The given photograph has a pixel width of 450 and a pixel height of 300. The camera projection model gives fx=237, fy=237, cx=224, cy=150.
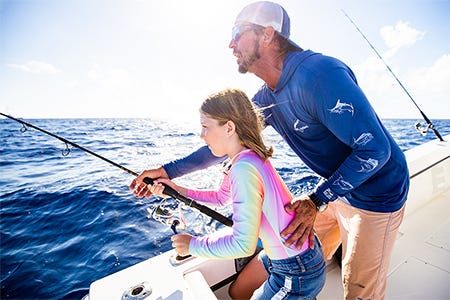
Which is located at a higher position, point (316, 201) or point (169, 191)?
point (169, 191)

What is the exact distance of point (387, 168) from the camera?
127 cm

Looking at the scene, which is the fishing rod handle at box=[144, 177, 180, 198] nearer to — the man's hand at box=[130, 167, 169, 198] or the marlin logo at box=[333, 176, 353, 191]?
the man's hand at box=[130, 167, 169, 198]

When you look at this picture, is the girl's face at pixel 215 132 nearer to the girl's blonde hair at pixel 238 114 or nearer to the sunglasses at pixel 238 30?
the girl's blonde hair at pixel 238 114

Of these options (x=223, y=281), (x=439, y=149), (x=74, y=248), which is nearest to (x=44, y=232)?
(x=74, y=248)

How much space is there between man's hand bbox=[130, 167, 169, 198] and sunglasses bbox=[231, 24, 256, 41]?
3.32 ft

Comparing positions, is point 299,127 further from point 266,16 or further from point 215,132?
point 266,16

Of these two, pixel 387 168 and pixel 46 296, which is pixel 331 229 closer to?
pixel 387 168

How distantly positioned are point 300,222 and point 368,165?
41 cm

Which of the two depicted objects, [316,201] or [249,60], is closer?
[316,201]

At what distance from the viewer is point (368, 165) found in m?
1.10

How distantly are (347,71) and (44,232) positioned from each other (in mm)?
4443

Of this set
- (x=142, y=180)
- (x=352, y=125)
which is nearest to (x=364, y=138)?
(x=352, y=125)

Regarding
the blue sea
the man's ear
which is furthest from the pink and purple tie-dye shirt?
the man's ear

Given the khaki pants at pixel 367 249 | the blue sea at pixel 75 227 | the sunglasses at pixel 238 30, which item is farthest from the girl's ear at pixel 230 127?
the khaki pants at pixel 367 249
